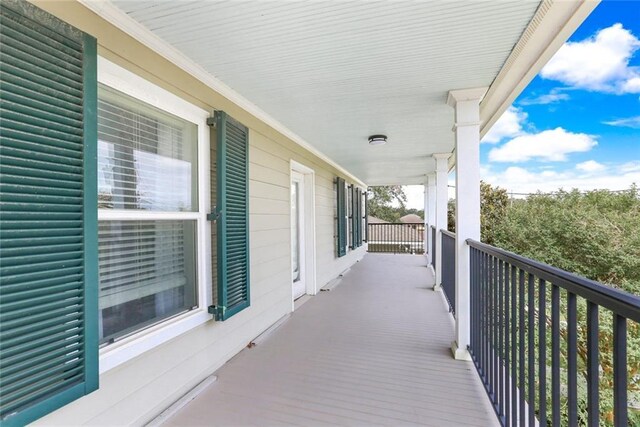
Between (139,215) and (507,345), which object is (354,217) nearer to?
(507,345)

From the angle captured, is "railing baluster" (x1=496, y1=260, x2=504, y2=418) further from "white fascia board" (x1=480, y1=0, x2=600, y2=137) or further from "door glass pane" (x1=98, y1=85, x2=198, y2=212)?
"door glass pane" (x1=98, y1=85, x2=198, y2=212)

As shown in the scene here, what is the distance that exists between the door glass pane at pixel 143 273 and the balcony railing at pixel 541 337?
2.06 m

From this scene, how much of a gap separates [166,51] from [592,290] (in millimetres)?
2431

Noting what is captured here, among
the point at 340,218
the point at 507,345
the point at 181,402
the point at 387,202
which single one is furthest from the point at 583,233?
the point at 387,202

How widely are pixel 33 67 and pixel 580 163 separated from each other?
2586 cm

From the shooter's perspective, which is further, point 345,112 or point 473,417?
point 345,112

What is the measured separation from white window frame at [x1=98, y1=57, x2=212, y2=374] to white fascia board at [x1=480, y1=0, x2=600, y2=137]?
85.9 inches

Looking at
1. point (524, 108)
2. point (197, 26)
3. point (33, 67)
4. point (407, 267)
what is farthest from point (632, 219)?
point (33, 67)

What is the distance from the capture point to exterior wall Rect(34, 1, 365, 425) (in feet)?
5.43

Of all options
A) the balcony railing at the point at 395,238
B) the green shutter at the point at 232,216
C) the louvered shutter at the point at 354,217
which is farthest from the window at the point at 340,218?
the balcony railing at the point at 395,238

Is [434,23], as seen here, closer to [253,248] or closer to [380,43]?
[380,43]

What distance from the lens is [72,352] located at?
140cm

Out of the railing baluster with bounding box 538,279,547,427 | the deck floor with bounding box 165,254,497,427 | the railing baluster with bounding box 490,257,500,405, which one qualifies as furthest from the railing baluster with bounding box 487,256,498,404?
the railing baluster with bounding box 538,279,547,427

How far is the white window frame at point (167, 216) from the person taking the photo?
1703mm
